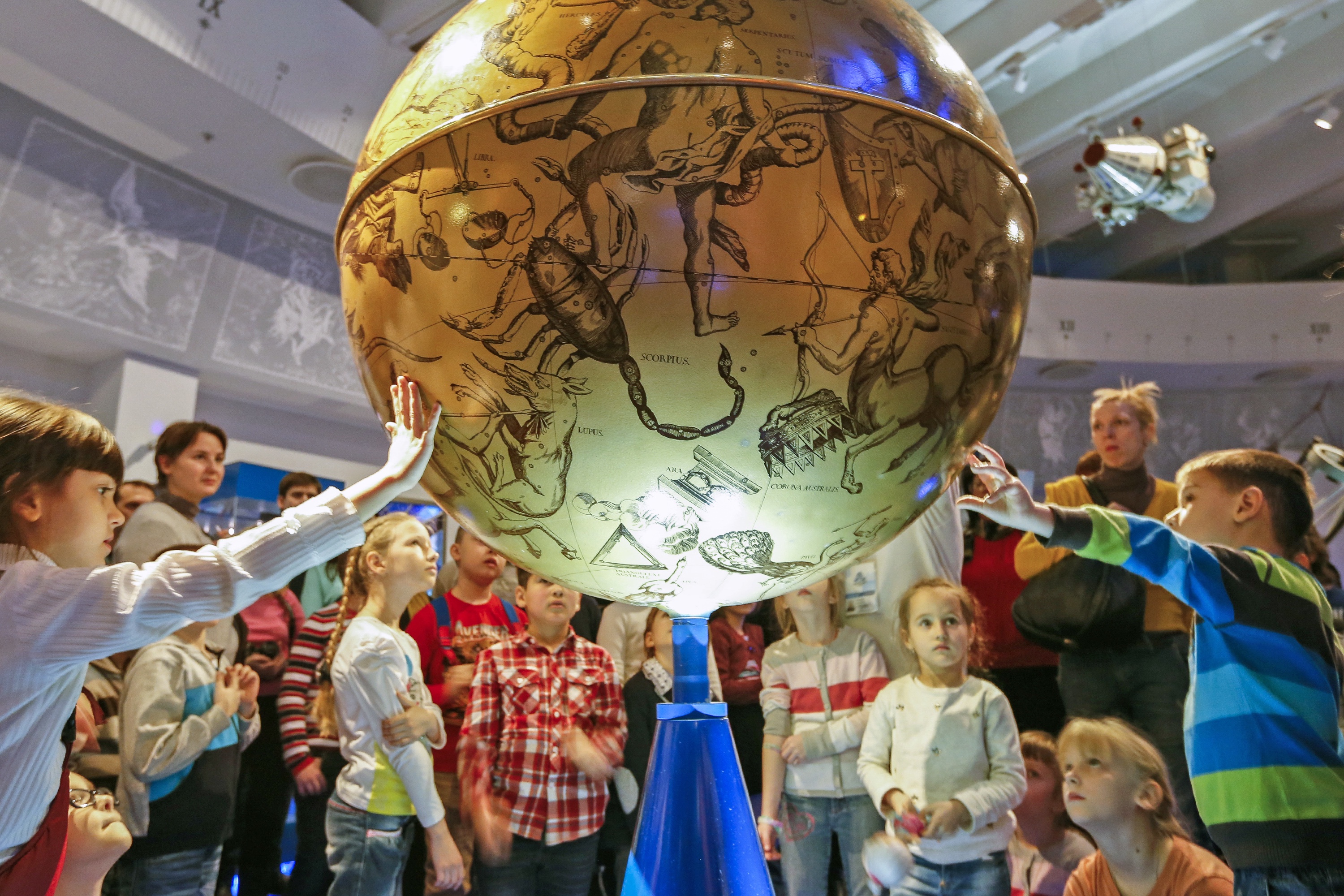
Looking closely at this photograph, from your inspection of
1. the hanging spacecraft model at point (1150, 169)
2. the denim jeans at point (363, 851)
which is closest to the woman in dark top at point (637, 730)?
the denim jeans at point (363, 851)

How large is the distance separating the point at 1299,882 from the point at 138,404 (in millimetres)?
5739

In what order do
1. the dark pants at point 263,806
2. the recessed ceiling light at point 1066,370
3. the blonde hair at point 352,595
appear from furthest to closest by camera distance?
the recessed ceiling light at point 1066,370 < the dark pants at point 263,806 < the blonde hair at point 352,595

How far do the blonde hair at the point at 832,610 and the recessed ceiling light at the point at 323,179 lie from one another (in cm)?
359

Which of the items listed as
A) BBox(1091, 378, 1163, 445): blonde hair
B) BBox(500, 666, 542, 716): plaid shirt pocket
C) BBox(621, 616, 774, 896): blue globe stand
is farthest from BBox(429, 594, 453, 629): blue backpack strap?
BBox(1091, 378, 1163, 445): blonde hair

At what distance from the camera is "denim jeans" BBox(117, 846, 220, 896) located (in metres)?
2.34

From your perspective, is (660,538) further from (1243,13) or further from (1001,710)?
(1243,13)

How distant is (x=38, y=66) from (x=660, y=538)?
471 centimetres

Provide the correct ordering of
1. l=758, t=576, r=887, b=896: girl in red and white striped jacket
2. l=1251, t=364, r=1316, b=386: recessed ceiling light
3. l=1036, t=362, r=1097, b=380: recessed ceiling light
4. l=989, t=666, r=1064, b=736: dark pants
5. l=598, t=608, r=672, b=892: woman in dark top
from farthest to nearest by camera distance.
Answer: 1. l=1036, t=362, r=1097, b=380: recessed ceiling light
2. l=1251, t=364, r=1316, b=386: recessed ceiling light
3. l=989, t=666, r=1064, b=736: dark pants
4. l=598, t=608, r=672, b=892: woman in dark top
5. l=758, t=576, r=887, b=896: girl in red and white striped jacket

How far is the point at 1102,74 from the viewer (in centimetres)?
623

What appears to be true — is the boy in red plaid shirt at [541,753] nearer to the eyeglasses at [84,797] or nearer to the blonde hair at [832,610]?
the blonde hair at [832,610]

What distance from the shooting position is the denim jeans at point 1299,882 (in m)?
1.62

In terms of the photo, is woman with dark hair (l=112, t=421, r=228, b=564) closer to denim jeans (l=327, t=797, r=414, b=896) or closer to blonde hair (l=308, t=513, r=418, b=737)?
blonde hair (l=308, t=513, r=418, b=737)

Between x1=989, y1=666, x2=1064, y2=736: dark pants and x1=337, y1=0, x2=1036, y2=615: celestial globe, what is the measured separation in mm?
2661

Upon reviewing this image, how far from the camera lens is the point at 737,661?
3031 mm
